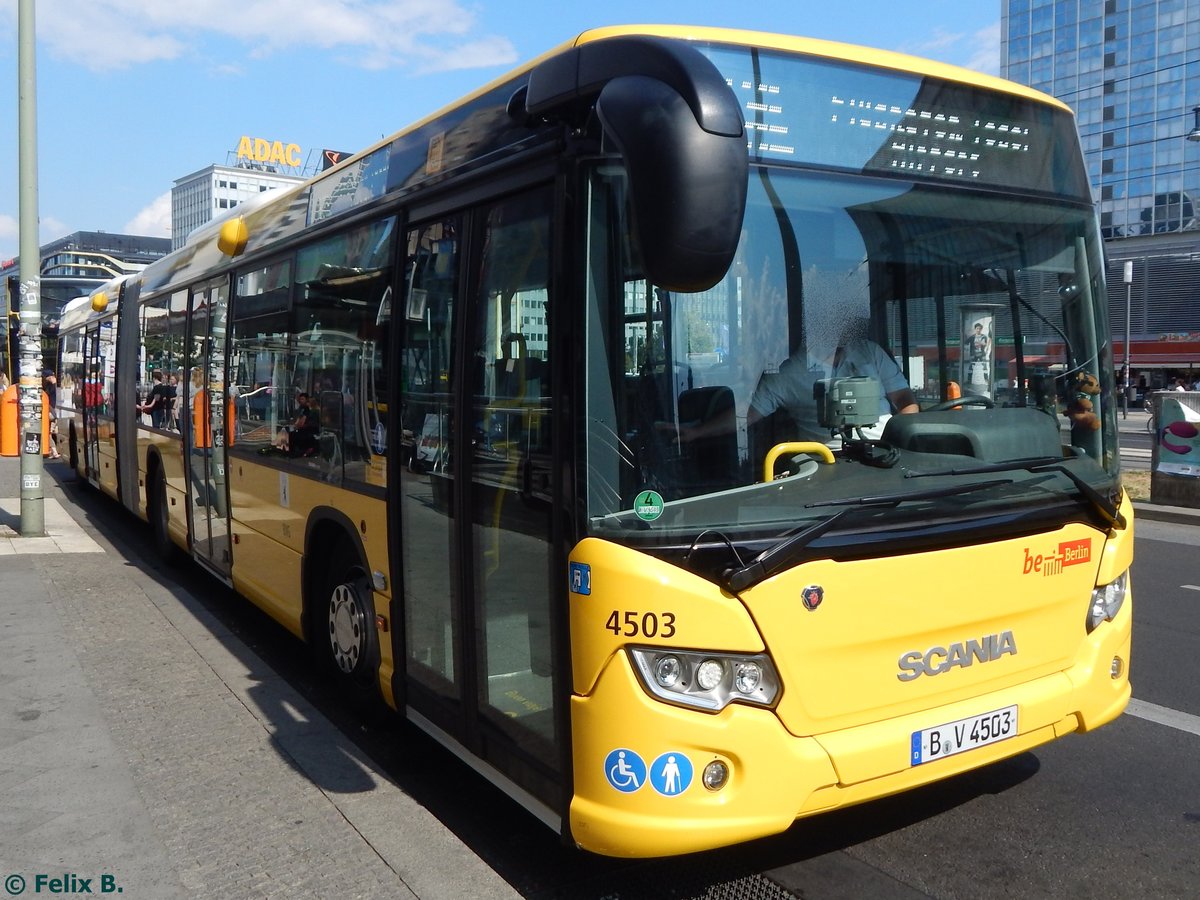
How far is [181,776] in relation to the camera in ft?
16.2

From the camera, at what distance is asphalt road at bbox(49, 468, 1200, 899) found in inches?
156

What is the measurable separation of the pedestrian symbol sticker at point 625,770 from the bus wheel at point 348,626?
2.23 m

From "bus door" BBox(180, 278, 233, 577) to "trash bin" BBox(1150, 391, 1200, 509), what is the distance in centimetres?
1168

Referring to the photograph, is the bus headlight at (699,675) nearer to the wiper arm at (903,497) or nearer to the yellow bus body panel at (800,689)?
the yellow bus body panel at (800,689)

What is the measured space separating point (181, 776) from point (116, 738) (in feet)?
2.39

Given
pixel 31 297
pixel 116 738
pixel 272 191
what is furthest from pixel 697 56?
pixel 31 297

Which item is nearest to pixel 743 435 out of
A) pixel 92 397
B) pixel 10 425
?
pixel 10 425

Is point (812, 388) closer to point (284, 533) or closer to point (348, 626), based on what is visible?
point (348, 626)

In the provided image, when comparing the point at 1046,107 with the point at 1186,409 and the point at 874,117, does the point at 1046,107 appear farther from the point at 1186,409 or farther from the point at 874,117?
the point at 1186,409

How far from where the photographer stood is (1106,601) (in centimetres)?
427

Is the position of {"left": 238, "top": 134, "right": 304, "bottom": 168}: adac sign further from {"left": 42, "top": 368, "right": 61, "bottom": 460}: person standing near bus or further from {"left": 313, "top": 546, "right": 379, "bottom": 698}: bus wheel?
{"left": 313, "top": 546, "right": 379, "bottom": 698}: bus wheel

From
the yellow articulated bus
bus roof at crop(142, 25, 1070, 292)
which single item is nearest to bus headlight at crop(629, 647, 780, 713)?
the yellow articulated bus

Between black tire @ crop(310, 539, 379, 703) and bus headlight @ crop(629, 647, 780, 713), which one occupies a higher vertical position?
bus headlight @ crop(629, 647, 780, 713)

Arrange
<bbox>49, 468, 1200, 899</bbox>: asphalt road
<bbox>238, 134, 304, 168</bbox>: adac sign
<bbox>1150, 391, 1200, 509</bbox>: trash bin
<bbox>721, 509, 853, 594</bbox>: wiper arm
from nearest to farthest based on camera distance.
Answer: <bbox>721, 509, 853, 594</bbox>: wiper arm
<bbox>49, 468, 1200, 899</bbox>: asphalt road
<bbox>1150, 391, 1200, 509</bbox>: trash bin
<bbox>238, 134, 304, 168</bbox>: adac sign
